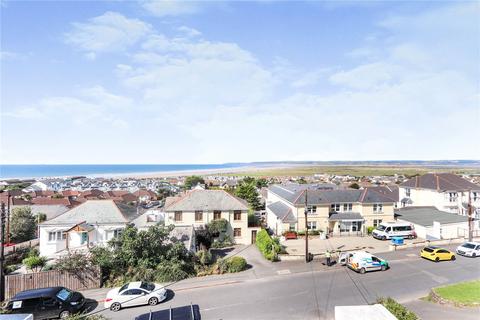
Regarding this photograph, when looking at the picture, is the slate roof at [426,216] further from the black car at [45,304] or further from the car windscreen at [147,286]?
the black car at [45,304]

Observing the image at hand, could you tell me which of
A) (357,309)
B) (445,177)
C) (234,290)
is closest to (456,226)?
(445,177)

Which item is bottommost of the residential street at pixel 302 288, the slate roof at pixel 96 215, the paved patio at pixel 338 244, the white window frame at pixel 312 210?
the paved patio at pixel 338 244

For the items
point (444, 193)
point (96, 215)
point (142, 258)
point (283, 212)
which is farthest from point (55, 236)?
Answer: point (444, 193)

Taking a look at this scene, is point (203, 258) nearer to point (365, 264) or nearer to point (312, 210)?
point (365, 264)

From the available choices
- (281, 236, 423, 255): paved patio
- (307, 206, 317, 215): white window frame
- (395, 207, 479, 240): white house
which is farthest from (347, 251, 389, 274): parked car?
(395, 207, 479, 240): white house

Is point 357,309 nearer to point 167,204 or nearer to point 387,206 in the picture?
point 167,204

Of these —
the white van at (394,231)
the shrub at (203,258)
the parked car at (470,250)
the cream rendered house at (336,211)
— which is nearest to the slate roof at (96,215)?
the shrub at (203,258)
